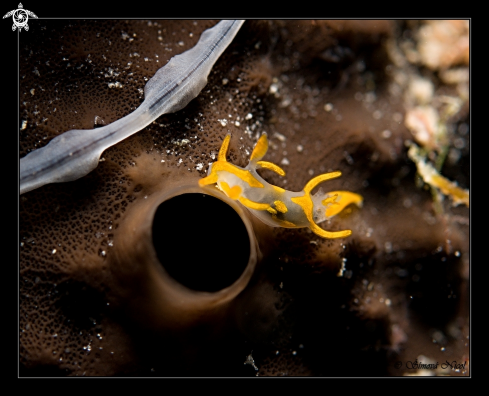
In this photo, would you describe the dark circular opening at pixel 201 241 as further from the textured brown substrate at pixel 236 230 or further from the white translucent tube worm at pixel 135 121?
the white translucent tube worm at pixel 135 121

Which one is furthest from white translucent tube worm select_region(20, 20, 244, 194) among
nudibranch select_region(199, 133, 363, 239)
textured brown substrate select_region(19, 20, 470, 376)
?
nudibranch select_region(199, 133, 363, 239)

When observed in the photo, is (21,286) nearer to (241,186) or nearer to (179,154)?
(179,154)

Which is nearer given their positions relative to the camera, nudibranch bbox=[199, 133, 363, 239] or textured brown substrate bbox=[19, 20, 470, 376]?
textured brown substrate bbox=[19, 20, 470, 376]

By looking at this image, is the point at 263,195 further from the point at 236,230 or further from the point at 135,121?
the point at 135,121

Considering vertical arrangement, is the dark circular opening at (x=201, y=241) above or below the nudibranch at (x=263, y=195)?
below

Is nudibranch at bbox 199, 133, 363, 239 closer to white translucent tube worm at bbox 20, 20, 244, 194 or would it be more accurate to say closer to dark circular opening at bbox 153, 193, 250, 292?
dark circular opening at bbox 153, 193, 250, 292

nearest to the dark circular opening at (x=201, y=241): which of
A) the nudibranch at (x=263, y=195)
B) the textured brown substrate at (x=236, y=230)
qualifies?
the textured brown substrate at (x=236, y=230)

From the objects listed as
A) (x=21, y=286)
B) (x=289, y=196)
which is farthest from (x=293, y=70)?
(x=21, y=286)
